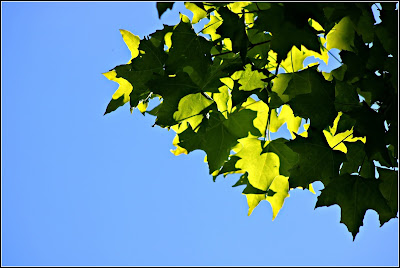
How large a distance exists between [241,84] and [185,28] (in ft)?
1.02

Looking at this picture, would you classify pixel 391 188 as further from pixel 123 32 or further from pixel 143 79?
pixel 123 32

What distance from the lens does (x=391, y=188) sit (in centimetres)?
149

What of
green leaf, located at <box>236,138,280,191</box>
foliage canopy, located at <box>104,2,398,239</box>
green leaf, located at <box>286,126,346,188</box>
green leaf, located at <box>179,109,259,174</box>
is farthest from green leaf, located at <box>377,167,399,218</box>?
green leaf, located at <box>179,109,259,174</box>

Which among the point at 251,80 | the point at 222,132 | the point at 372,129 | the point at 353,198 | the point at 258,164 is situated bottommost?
the point at 353,198

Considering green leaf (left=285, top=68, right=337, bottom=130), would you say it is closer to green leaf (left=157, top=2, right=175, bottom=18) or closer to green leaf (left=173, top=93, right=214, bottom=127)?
green leaf (left=173, top=93, right=214, bottom=127)

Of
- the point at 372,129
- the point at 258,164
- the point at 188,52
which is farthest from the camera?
the point at 258,164

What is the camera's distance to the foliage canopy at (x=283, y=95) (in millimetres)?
1314

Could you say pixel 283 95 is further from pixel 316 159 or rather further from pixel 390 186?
pixel 390 186

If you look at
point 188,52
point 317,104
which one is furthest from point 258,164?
point 188,52

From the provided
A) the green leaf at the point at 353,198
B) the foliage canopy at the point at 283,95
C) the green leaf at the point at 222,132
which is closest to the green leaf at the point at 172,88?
the foliage canopy at the point at 283,95

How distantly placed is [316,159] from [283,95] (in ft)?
0.91

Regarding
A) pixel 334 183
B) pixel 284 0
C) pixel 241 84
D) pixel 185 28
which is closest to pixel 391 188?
pixel 334 183

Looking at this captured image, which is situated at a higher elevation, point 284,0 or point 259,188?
point 284,0

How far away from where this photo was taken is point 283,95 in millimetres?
1577
